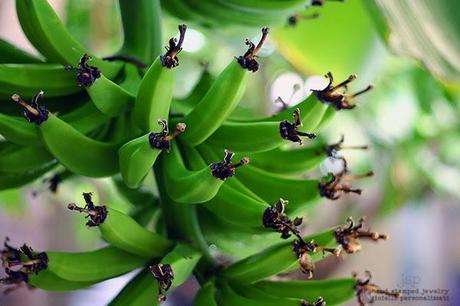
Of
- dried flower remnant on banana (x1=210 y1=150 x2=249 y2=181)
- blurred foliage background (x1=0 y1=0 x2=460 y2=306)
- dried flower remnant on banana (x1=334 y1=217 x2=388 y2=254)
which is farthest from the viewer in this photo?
blurred foliage background (x1=0 y1=0 x2=460 y2=306)

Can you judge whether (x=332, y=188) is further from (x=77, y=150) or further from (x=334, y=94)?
(x=77, y=150)


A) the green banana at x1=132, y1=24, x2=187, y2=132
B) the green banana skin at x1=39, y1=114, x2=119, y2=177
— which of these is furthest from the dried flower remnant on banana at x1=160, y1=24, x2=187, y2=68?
the green banana skin at x1=39, y1=114, x2=119, y2=177

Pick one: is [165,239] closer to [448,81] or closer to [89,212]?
[89,212]

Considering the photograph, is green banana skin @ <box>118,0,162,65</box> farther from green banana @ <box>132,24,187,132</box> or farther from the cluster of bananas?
green banana @ <box>132,24,187,132</box>

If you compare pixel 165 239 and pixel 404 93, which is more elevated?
pixel 404 93

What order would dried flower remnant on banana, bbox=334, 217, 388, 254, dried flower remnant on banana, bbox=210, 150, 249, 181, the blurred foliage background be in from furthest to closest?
1. the blurred foliage background
2. dried flower remnant on banana, bbox=334, 217, 388, 254
3. dried flower remnant on banana, bbox=210, 150, 249, 181

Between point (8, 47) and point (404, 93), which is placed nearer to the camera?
point (8, 47)

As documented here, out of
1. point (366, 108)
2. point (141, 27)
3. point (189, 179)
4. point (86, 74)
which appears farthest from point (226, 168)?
point (366, 108)

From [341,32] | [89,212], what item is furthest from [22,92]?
[341,32]
